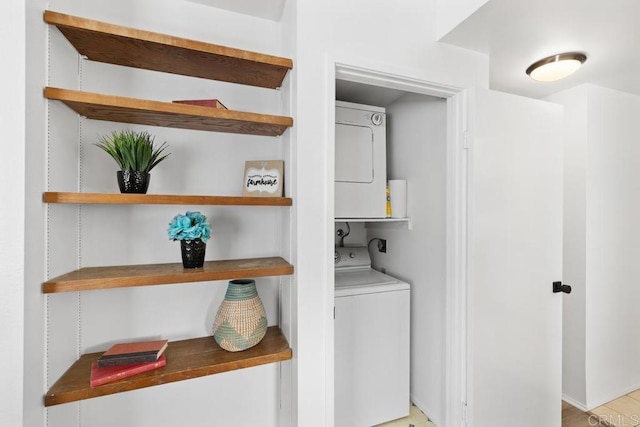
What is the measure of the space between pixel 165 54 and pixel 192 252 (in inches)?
32.0

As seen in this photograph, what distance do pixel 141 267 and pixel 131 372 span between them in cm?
40

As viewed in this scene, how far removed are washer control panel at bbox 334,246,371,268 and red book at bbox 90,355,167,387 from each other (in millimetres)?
1376

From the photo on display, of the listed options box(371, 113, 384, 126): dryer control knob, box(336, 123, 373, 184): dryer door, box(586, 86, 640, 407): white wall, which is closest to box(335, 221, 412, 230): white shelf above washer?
box(336, 123, 373, 184): dryer door

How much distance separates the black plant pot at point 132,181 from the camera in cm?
110

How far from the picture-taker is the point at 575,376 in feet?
7.15

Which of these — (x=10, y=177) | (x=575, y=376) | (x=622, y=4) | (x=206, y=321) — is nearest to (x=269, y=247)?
(x=206, y=321)

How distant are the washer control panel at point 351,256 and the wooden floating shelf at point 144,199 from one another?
112 cm

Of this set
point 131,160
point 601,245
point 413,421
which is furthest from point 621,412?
point 131,160

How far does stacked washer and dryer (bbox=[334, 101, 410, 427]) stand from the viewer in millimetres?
1792

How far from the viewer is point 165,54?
1.17m

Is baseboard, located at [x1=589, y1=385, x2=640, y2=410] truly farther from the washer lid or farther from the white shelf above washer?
the white shelf above washer

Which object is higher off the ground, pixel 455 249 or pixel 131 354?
Answer: pixel 455 249

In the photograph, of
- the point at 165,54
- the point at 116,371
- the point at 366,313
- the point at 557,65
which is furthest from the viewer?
the point at 366,313

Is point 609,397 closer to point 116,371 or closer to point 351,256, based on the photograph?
point 351,256
